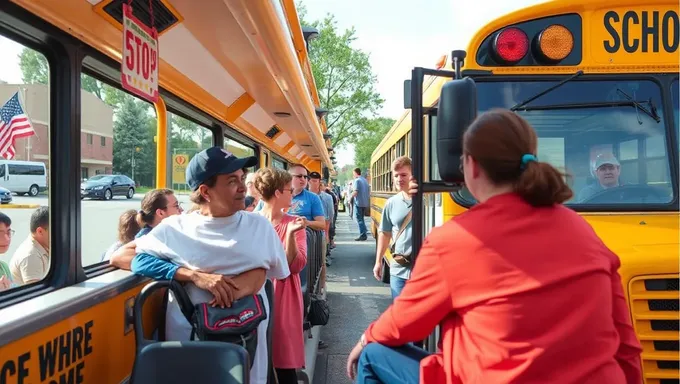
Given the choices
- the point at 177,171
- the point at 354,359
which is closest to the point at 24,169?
the point at 354,359

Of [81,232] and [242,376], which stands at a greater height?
[81,232]

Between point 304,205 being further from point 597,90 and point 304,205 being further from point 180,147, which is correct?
point 597,90

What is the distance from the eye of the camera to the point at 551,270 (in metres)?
1.28

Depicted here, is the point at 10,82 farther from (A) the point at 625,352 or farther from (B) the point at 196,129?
(B) the point at 196,129

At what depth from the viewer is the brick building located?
78.1 inches

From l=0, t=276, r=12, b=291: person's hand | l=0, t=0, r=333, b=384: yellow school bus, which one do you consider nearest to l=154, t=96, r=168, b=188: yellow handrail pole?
A: l=0, t=0, r=333, b=384: yellow school bus

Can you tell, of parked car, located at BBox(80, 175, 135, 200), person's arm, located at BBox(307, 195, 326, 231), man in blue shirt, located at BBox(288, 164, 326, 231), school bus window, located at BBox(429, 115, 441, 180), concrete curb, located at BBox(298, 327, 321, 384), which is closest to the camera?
parked car, located at BBox(80, 175, 135, 200)

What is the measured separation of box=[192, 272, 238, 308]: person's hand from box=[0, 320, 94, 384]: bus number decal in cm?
45

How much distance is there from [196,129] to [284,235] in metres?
1.60

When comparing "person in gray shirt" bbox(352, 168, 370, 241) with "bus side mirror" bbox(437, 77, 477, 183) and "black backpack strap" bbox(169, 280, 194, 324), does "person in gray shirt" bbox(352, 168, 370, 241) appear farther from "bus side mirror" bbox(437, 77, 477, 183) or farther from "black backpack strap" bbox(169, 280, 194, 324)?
"bus side mirror" bbox(437, 77, 477, 183)

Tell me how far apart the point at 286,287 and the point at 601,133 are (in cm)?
189

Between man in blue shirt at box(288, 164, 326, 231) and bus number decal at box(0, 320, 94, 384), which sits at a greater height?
man in blue shirt at box(288, 164, 326, 231)

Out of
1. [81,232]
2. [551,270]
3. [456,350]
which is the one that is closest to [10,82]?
[81,232]

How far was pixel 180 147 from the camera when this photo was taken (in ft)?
13.0
